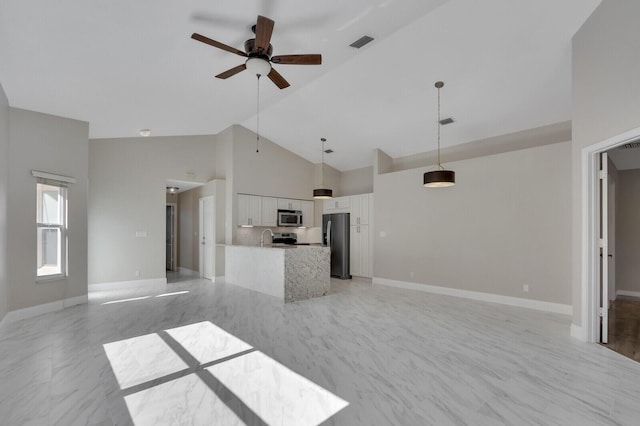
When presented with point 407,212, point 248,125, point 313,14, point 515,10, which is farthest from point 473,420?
point 248,125

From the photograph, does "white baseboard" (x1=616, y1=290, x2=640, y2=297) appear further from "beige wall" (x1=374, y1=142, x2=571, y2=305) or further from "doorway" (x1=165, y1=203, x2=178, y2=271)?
"doorway" (x1=165, y1=203, x2=178, y2=271)

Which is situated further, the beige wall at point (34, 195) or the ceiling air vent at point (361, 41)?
the beige wall at point (34, 195)

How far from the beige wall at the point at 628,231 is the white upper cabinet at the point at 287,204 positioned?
23.3 ft

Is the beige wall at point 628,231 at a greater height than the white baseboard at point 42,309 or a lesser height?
greater

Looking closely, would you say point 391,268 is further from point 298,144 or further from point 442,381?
point 442,381

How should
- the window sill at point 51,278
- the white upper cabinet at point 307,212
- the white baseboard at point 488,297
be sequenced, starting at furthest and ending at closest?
the white upper cabinet at point 307,212 → the white baseboard at point 488,297 → the window sill at point 51,278

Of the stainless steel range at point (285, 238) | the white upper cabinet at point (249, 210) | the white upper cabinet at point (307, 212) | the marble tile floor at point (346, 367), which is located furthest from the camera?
the white upper cabinet at point (307, 212)

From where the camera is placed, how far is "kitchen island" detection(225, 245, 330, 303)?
18.1 feet

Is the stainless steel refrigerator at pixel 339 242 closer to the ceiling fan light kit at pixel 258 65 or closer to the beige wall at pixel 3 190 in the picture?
the ceiling fan light kit at pixel 258 65

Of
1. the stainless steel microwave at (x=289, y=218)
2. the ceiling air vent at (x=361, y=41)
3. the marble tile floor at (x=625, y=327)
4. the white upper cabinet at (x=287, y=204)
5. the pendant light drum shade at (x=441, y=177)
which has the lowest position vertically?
the marble tile floor at (x=625, y=327)

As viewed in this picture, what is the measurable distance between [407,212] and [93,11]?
5.93 metres

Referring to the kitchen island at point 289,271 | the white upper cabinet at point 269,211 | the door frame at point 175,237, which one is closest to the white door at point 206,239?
the white upper cabinet at point 269,211

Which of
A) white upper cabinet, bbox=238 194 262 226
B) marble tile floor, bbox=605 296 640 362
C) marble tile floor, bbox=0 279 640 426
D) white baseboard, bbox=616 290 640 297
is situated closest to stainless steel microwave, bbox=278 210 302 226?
white upper cabinet, bbox=238 194 262 226

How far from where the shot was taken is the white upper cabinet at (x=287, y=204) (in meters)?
8.29
